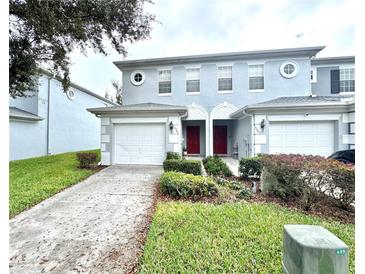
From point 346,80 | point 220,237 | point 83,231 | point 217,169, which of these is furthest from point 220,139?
point 83,231

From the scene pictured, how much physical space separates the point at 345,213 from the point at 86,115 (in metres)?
21.3

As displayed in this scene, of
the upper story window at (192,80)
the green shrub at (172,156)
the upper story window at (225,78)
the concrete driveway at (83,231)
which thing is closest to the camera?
the concrete driveway at (83,231)

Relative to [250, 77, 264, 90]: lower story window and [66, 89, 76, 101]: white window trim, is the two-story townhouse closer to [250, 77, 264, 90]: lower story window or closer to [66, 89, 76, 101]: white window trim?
[250, 77, 264, 90]: lower story window

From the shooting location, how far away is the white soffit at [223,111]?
45.6 feet

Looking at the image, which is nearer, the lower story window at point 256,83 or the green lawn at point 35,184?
the green lawn at point 35,184

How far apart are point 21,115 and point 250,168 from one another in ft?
46.7

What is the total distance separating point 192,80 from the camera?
14.2m

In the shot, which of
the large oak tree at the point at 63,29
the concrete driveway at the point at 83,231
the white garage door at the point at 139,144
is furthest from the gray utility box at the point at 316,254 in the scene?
the white garage door at the point at 139,144

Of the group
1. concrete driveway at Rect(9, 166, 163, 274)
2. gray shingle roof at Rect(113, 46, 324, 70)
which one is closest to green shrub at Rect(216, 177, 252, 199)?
concrete driveway at Rect(9, 166, 163, 274)

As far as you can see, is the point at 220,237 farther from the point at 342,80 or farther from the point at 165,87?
the point at 342,80

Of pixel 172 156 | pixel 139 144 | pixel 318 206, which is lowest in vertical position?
pixel 318 206

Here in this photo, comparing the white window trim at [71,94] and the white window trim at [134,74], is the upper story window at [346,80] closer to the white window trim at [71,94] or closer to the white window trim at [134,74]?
the white window trim at [134,74]

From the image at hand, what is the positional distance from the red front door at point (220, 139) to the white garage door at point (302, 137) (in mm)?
6004

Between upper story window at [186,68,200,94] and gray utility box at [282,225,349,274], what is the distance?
1299 cm
